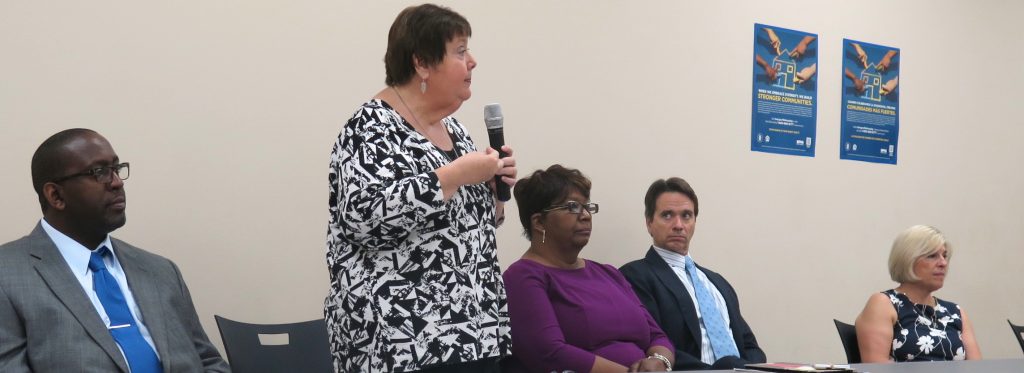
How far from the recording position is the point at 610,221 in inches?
173

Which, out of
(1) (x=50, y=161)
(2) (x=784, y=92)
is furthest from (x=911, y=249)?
(1) (x=50, y=161)

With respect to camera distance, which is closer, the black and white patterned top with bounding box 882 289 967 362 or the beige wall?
the beige wall

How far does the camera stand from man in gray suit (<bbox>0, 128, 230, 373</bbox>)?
2414 mm

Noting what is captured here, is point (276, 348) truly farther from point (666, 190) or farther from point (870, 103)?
point (870, 103)

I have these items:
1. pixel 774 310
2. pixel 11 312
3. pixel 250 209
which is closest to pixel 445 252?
pixel 11 312

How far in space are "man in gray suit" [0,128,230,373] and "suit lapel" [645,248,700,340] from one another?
183 centimetres

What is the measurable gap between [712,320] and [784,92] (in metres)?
1.36

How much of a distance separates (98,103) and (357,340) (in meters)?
1.48

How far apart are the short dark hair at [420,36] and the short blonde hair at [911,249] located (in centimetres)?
259

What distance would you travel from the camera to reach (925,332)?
13.6 feet

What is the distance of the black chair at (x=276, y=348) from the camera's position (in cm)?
303

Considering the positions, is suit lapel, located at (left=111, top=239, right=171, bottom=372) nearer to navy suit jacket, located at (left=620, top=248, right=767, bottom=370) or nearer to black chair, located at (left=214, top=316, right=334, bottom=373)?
black chair, located at (left=214, top=316, right=334, bottom=373)

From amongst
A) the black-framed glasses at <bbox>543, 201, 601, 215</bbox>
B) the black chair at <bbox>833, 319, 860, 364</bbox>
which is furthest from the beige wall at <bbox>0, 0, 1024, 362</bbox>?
the black chair at <bbox>833, 319, 860, 364</bbox>

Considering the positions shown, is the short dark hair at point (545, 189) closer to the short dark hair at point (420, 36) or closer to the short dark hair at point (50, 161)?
the short dark hair at point (420, 36)
